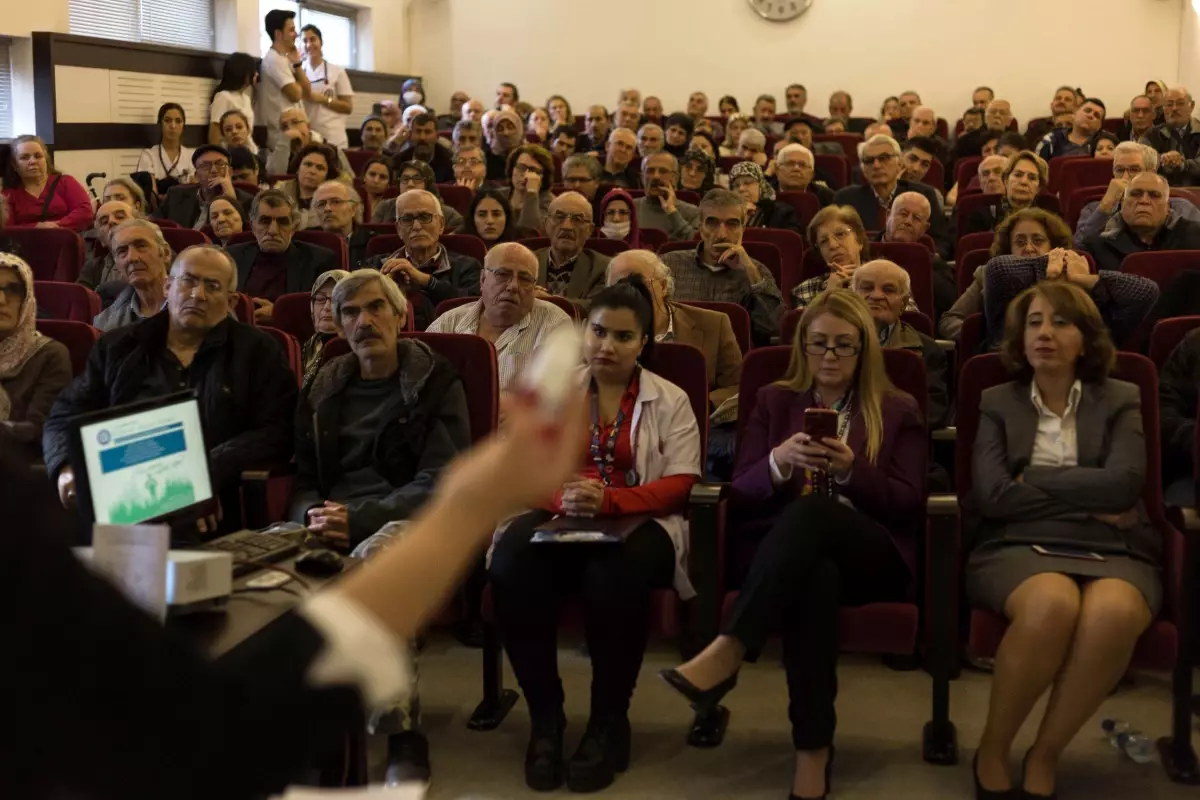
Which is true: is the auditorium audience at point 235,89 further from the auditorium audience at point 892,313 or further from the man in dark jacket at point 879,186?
Result: the auditorium audience at point 892,313

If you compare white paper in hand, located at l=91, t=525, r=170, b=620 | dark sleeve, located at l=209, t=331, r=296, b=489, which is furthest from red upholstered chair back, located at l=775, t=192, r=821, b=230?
white paper in hand, located at l=91, t=525, r=170, b=620

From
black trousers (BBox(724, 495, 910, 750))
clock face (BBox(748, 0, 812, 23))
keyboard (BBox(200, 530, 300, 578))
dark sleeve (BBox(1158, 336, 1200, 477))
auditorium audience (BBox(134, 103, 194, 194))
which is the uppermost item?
clock face (BBox(748, 0, 812, 23))

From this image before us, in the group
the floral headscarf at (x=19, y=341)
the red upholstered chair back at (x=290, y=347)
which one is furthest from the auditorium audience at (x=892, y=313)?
the floral headscarf at (x=19, y=341)

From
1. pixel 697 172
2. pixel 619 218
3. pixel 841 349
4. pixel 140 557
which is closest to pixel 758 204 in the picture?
pixel 619 218

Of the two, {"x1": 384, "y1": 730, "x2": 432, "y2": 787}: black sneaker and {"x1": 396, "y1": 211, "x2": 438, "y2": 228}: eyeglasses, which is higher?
{"x1": 396, "y1": 211, "x2": 438, "y2": 228}: eyeglasses

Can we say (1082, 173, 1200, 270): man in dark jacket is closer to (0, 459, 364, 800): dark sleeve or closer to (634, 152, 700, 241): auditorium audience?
(634, 152, 700, 241): auditorium audience

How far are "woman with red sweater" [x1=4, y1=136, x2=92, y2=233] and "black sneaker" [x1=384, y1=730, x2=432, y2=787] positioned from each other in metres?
4.54

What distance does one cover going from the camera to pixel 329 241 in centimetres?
532

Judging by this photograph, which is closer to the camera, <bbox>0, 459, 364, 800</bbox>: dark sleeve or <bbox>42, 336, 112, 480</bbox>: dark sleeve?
<bbox>0, 459, 364, 800</bbox>: dark sleeve

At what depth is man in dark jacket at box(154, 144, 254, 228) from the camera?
6711 millimetres

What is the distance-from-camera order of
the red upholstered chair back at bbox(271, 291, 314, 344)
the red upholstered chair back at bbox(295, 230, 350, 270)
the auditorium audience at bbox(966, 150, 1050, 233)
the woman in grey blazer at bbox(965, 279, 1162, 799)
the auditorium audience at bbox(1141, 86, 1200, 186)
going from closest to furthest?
1. the woman in grey blazer at bbox(965, 279, 1162, 799)
2. the red upholstered chair back at bbox(271, 291, 314, 344)
3. the red upholstered chair back at bbox(295, 230, 350, 270)
4. the auditorium audience at bbox(966, 150, 1050, 233)
5. the auditorium audience at bbox(1141, 86, 1200, 186)

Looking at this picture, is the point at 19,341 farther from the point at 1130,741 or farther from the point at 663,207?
the point at 663,207

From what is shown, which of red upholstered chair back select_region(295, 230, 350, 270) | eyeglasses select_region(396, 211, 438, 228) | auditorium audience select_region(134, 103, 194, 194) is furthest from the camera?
auditorium audience select_region(134, 103, 194, 194)

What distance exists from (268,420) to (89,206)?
3872mm
